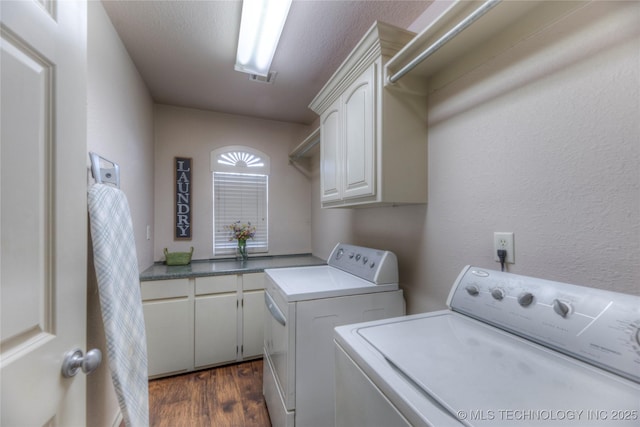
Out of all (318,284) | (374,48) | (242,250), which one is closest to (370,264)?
(318,284)

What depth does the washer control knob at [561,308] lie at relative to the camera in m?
0.71

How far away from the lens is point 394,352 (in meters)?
0.74

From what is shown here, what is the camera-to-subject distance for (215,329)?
2.18m

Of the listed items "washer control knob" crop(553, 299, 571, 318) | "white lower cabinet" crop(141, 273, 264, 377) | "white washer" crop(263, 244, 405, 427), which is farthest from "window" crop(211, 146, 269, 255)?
"washer control knob" crop(553, 299, 571, 318)

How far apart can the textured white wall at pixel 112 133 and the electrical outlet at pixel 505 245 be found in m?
1.76

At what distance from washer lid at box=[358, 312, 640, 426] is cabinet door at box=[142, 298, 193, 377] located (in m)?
1.80

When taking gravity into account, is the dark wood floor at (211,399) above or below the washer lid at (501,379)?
below

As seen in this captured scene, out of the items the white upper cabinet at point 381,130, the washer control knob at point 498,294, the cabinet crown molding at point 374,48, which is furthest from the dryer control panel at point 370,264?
the cabinet crown molding at point 374,48

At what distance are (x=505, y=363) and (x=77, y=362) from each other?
1.11 meters

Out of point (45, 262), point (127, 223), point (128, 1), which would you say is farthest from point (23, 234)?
point (128, 1)

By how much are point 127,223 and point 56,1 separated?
0.90 meters

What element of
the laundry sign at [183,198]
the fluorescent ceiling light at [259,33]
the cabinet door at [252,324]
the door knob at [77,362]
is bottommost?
the cabinet door at [252,324]

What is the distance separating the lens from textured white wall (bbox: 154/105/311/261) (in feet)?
8.58

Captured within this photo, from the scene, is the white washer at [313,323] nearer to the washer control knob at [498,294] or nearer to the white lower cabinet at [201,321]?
the washer control knob at [498,294]
